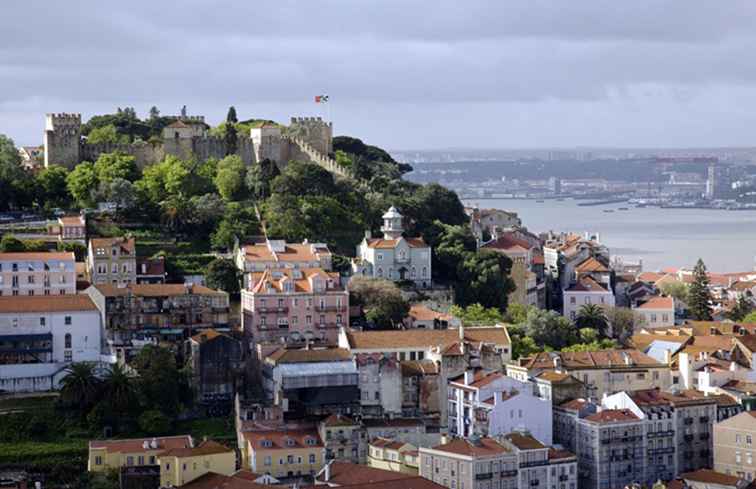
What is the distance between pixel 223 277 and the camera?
48.4 meters

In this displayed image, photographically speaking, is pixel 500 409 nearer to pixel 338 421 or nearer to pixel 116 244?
pixel 338 421

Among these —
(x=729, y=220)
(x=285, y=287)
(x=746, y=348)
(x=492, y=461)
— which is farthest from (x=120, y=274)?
(x=729, y=220)

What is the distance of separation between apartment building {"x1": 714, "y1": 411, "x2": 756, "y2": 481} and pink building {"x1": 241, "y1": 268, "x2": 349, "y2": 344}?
11836 mm

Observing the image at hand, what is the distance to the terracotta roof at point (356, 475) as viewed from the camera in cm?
3512

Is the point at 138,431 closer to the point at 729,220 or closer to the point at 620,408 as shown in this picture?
the point at 620,408

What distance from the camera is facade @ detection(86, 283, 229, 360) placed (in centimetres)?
4356

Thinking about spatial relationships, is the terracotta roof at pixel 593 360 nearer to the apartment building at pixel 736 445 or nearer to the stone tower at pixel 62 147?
the apartment building at pixel 736 445

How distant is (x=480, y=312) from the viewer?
Result: 50.5 m

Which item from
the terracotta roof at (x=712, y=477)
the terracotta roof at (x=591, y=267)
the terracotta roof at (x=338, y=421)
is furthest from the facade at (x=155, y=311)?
the terracotta roof at (x=591, y=267)

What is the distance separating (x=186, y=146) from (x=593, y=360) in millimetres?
23306

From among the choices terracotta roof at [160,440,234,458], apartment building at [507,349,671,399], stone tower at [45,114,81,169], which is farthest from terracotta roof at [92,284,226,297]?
stone tower at [45,114,81,169]

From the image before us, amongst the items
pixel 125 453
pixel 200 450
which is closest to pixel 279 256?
pixel 125 453

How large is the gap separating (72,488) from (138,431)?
357cm

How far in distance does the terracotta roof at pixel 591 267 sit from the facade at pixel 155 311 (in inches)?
723
